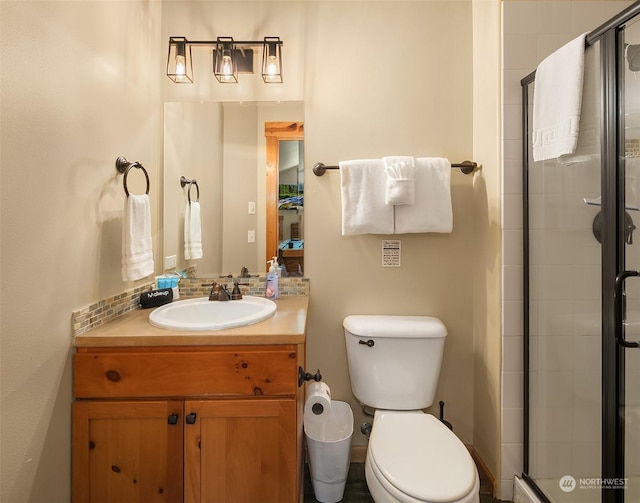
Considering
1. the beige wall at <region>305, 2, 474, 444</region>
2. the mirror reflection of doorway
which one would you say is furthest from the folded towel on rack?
the mirror reflection of doorway

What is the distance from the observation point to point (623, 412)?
1058 millimetres

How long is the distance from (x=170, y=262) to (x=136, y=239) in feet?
1.41

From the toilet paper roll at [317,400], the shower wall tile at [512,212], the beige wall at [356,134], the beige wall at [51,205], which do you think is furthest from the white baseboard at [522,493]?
the beige wall at [51,205]

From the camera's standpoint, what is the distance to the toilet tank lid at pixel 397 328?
5.01 ft

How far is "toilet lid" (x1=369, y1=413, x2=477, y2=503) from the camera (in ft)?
3.37

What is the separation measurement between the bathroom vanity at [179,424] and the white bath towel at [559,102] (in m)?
1.21

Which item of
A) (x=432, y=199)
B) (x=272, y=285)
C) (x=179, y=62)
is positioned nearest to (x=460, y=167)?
(x=432, y=199)

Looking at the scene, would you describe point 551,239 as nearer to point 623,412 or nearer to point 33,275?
point 623,412

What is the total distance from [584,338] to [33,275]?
183 cm

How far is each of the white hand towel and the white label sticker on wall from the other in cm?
18

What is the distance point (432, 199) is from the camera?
63.2 inches

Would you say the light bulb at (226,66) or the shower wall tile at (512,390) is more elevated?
the light bulb at (226,66)

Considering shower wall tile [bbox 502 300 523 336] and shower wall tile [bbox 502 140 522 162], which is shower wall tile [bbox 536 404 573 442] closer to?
shower wall tile [bbox 502 300 523 336]

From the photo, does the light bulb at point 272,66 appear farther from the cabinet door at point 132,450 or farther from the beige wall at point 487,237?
the cabinet door at point 132,450
